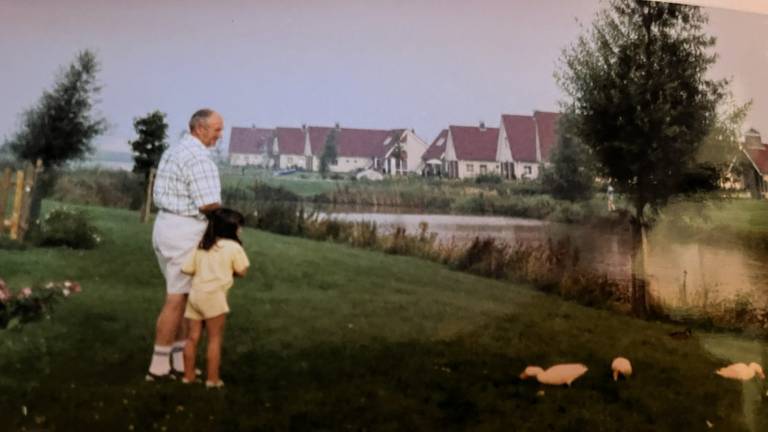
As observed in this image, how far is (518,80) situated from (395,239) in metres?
0.67

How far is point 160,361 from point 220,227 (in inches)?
15.2

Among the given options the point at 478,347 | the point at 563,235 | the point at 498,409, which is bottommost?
the point at 498,409

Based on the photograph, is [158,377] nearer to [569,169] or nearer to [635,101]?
[569,169]

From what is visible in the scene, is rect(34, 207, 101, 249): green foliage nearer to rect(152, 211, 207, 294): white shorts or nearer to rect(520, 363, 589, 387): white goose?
rect(152, 211, 207, 294): white shorts

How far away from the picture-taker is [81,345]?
1.88 meters

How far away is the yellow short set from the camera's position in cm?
194

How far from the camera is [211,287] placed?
6.40 ft

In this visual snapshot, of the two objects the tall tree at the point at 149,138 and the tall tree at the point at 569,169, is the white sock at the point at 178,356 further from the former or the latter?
the tall tree at the point at 569,169

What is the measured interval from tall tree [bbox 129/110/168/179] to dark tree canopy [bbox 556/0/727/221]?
128 cm

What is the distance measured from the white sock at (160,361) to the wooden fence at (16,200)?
0.48 meters

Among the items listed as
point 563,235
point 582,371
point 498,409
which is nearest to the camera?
point 498,409

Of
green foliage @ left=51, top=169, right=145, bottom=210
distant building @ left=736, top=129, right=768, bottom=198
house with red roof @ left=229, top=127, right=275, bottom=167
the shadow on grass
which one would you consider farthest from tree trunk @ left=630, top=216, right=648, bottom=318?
green foliage @ left=51, top=169, right=145, bottom=210

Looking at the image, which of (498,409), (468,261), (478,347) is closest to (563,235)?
(468,261)

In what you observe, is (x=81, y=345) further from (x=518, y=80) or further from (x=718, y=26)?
(x=718, y=26)
